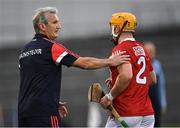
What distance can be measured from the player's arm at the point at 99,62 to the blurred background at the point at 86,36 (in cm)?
1227

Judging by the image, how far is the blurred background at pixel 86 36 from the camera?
22250 millimetres

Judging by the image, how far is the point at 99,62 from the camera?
9.24m

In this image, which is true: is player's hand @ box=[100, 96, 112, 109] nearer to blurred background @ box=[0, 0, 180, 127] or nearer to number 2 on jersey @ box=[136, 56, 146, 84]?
number 2 on jersey @ box=[136, 56, 146, 84]

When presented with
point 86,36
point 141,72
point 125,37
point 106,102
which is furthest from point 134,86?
point 86,36

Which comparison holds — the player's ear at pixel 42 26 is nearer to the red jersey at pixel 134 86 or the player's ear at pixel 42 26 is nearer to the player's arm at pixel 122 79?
the red jersey at pixel 134 86

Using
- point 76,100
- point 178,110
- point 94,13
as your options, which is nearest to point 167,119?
point 178,110

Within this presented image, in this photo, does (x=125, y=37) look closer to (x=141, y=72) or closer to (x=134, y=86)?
(x=141, y=72)

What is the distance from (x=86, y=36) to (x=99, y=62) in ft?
46.0

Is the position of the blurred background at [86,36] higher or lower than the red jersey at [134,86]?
lower

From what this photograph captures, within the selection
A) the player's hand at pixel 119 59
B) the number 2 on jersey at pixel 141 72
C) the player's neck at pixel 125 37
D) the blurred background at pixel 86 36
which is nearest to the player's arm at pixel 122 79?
the player's hand at pixel 119 59

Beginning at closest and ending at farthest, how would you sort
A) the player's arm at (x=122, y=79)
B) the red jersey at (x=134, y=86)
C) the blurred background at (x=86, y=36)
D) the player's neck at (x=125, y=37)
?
the player's arm at (x=122, y=79) < the red jersey at (x=134, y=86) < the player's neck at (x=125, y=37) < the blurred background at (x=86, y=36)

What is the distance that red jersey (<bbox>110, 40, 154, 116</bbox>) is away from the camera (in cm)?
928

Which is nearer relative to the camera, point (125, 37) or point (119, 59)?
point (119, 59)

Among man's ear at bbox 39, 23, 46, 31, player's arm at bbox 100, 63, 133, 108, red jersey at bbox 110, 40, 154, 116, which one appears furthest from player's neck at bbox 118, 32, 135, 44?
man's ear at bbox 39, 23, 46, 31
